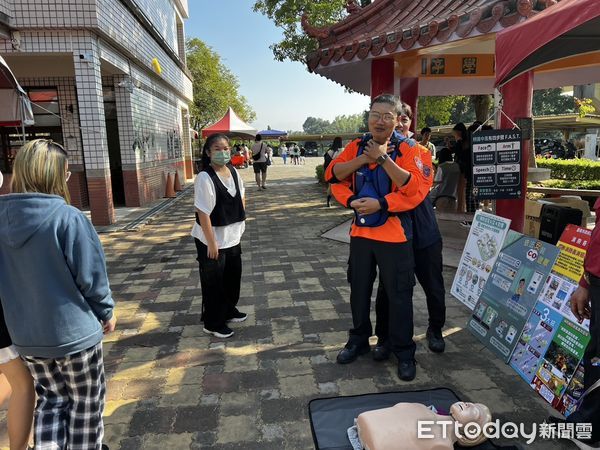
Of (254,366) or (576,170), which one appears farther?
(576,170)

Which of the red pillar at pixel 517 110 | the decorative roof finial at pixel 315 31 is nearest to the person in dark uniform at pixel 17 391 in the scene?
the red pillar at pixel 517 110

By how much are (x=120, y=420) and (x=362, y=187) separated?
7.30ft

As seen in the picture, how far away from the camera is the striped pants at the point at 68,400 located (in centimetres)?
203

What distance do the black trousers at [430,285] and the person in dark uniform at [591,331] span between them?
1.13m

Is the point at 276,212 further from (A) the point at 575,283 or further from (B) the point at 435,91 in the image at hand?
(A) the point at 575,283

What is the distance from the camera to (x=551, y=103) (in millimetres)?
→ 51156

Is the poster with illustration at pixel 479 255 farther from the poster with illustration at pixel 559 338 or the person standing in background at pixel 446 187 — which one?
the person standing in background at pixel 446 187

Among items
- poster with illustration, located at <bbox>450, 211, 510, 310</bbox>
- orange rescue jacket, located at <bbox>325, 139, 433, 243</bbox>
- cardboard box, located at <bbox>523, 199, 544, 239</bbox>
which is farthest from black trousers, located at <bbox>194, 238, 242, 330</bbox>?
cardboard box, located at <bbox>523, 199, 544, 239</bbox>

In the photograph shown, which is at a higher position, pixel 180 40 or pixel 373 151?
pixel 180 40

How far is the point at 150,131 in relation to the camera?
40.4ft

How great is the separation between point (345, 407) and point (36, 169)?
2110 millimetres

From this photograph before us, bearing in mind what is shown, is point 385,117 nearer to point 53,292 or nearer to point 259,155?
point 53,292

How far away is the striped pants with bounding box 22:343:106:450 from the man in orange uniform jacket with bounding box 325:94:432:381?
6.02 ft

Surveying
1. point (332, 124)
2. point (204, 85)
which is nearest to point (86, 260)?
point (204, 85)
